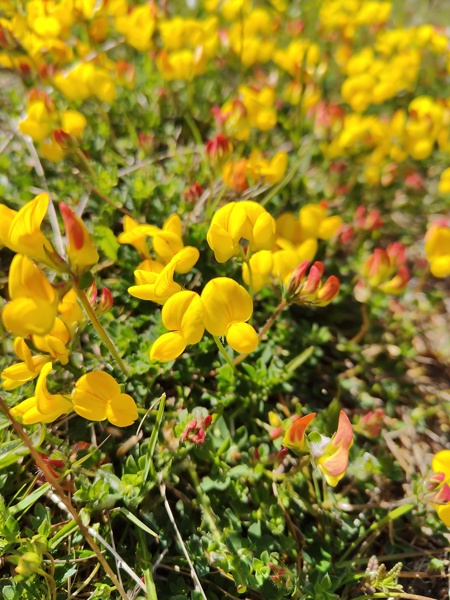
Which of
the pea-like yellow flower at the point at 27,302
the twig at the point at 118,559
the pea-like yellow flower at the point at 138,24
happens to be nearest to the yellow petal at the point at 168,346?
the pea-like yellow flower at the point at 27,302

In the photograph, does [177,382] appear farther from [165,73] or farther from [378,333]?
[165,73]

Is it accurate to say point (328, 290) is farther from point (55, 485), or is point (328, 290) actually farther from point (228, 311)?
point (55, 485)

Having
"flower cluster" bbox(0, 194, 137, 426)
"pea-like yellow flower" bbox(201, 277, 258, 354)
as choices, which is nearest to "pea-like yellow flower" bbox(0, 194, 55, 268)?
"flower cluster" bbox(0, 194, 137, 426)

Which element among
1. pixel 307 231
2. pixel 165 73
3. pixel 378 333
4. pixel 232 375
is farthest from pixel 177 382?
pixel 165 73

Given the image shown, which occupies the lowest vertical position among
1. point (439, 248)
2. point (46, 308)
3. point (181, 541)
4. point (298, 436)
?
point (181, 541)

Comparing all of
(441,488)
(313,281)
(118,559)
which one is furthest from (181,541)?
(313,281)

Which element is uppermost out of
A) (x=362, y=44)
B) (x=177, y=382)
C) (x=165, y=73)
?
(x=165, y=73)

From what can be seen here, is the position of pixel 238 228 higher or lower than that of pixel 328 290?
higher
